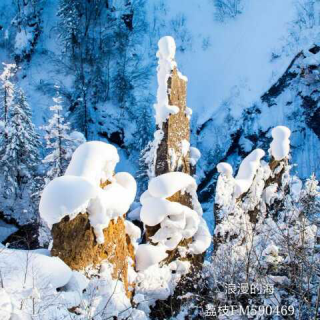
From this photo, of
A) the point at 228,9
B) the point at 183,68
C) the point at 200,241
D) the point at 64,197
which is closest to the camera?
the point at 64,197

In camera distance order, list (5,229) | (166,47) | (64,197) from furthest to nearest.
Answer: (5,229), (166,47), (64,197)

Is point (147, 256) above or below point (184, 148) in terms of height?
below

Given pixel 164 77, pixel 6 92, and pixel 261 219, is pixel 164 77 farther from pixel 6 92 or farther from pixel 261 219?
pixel 6 92

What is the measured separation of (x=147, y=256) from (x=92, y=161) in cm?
197

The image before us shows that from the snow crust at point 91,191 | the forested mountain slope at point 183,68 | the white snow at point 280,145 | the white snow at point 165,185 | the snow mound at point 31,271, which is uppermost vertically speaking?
the forested mountain slope at point 183,68

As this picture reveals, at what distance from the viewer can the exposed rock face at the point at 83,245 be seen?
5125 mm

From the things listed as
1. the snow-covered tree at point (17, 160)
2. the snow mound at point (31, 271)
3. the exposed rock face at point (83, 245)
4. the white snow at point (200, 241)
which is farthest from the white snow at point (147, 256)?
the snow-covered tree at point (17, 160)

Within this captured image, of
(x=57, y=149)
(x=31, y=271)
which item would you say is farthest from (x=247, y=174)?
(x=57, y=149)

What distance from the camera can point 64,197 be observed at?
4902mm

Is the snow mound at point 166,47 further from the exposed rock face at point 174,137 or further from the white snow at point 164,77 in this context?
the exposed rock face at point 174,137

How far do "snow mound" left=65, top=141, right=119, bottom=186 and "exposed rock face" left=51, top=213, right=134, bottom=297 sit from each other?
54 centimetres

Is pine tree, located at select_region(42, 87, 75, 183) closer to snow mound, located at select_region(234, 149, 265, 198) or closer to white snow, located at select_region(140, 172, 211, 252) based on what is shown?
snow mound, located at select_region(234, 149, 265, 198)

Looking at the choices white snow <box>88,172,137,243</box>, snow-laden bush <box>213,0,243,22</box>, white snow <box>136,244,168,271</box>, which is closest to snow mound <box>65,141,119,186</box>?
white snow <box>88,172,137,243</box>

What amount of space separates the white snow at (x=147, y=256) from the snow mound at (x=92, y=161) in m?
1.58
